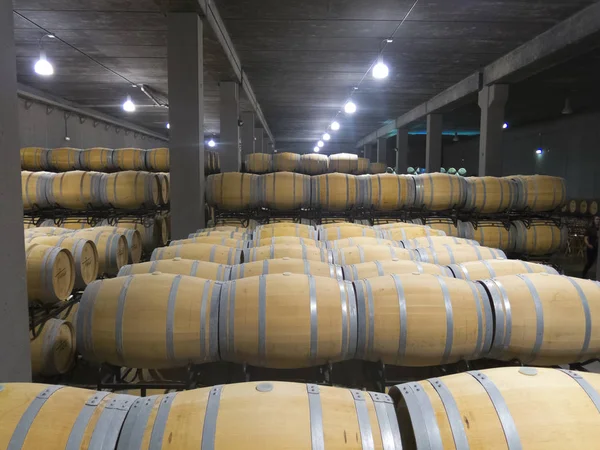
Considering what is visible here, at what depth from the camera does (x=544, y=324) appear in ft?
11.1

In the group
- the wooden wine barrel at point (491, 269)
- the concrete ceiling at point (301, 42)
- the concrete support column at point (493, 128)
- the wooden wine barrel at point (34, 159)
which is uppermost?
the concrete ceiling at point (301, 42)

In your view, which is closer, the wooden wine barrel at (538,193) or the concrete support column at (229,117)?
the wooden wine barrel at (538,193)

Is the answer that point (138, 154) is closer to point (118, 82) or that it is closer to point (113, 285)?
point (118, 82)

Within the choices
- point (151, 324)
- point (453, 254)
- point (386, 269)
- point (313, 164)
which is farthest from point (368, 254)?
point (313, 164)

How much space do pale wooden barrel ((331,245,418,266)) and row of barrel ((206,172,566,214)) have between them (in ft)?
11.1

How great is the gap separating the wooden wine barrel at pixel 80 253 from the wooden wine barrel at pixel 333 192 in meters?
4.13

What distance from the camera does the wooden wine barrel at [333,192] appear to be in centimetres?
862

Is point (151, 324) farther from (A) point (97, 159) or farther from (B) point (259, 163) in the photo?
(B) point (259, 163)

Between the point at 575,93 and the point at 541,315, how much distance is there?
1542cm

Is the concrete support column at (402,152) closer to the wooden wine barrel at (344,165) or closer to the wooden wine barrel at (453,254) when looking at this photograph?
the wooden wine barrel at (344,165)

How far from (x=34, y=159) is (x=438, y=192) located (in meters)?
9.50

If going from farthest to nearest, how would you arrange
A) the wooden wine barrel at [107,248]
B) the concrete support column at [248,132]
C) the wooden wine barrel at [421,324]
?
the concrete support column at [248,132] → the wooden wine barrel at [107,248] → the wooden wine barrel at [421,324]

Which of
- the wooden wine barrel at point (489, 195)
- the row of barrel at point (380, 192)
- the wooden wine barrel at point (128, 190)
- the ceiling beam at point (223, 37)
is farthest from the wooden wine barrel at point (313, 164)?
the wooden wine barrel at point (128, 190)

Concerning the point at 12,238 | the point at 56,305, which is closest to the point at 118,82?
the point at 56,305
